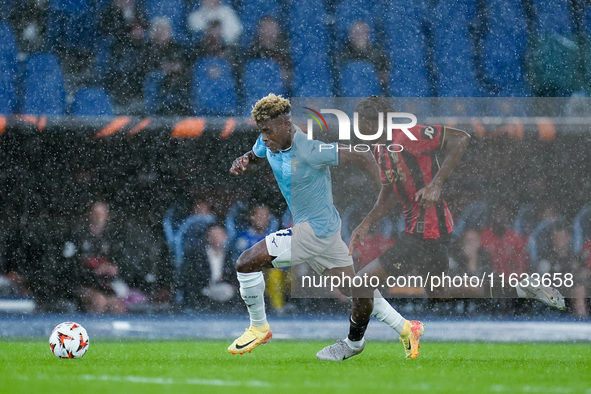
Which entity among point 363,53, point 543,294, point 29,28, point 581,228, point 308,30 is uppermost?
point 29,28

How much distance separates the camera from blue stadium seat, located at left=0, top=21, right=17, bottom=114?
10414 millimetres

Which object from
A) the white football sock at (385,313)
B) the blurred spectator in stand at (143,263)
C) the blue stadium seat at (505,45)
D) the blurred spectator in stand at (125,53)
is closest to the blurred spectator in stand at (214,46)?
the blurred spectator in stand at (125,53)

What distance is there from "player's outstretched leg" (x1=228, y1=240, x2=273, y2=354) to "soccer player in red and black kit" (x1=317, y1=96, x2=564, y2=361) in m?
0.46

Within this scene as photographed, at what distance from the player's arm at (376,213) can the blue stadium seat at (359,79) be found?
4.04m

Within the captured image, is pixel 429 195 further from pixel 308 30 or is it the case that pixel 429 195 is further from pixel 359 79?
pixel 308 30

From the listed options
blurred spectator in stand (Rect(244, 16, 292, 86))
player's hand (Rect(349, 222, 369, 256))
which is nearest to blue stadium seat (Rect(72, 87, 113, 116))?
blurred spectator in stand (Rect(244, 16, 292, 86))

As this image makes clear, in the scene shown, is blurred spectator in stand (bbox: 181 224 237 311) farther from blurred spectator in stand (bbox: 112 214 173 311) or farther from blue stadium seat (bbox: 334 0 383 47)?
blue stadium seat (bbox: 334 0 383 47)

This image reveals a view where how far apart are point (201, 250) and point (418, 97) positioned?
321cm

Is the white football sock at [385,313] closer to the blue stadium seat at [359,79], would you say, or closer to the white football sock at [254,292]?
the white football sock at [254,292]

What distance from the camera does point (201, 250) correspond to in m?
9.12

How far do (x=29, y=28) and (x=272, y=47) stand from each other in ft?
9.28

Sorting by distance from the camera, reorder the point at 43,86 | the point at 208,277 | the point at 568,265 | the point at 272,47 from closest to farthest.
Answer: the point at 568,265, the point at 208,277, the point at 43,86, the point at 272,47

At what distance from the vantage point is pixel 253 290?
20.6 feet

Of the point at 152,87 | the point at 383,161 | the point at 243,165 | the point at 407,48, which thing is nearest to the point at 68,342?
the point at 243,165
